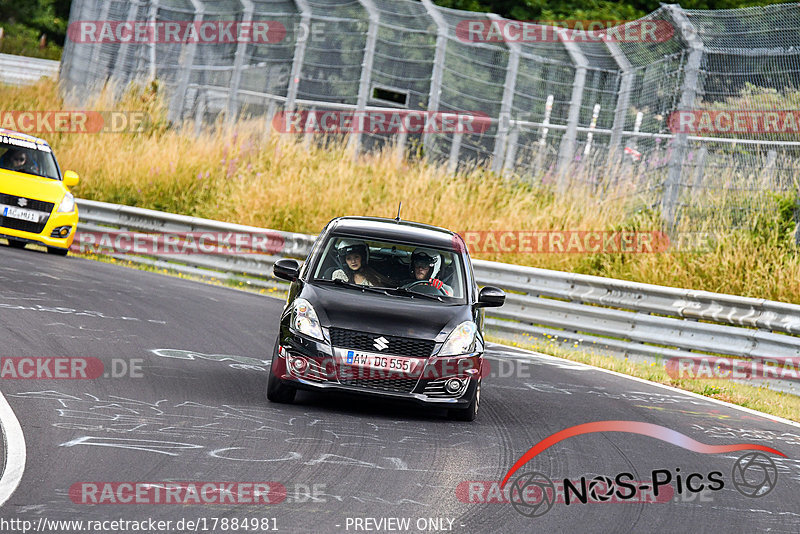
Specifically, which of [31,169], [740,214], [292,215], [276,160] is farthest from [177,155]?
[740,214]

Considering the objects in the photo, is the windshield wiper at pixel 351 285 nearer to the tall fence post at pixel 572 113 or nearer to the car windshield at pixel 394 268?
the car windshield at pixel 394 268

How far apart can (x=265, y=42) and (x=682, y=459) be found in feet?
57.5

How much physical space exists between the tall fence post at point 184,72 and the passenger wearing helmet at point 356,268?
1619 cm

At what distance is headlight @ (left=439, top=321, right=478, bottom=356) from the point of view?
9.02 metres

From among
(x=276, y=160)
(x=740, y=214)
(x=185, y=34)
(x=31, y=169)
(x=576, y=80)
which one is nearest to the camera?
(x=740, y=214)

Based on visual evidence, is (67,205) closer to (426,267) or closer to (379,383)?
(426,267)

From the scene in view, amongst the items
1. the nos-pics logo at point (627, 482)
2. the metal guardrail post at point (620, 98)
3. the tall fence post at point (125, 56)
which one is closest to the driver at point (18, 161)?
the tall fence post at point (125, 56)

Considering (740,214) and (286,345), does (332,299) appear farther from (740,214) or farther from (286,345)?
(740,214)

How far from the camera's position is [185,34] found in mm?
25703

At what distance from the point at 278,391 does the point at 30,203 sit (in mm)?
10013

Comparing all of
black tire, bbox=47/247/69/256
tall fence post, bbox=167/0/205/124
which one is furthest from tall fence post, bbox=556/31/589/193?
black tire, bbox=47/247/69/256

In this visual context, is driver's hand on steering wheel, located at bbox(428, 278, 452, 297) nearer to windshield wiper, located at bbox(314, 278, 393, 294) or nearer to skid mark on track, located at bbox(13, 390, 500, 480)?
windshield wiper, located at bbox(314, 278, 393, 294)

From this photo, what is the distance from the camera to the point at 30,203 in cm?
1795

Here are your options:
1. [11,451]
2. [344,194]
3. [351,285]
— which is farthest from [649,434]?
[344,194]
